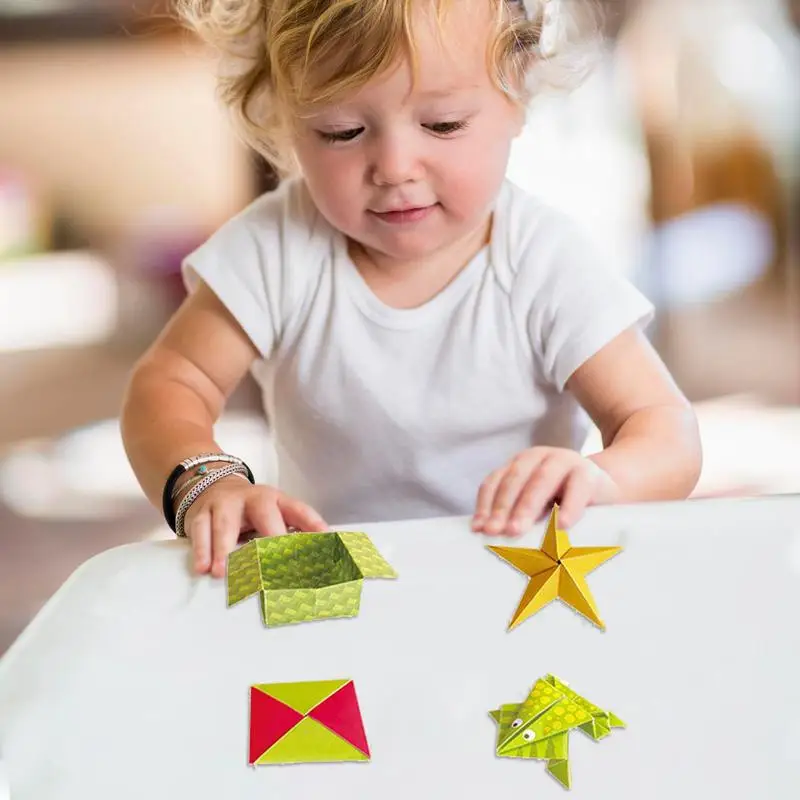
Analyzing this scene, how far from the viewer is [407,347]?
0.91 metres

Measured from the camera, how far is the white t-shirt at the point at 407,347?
35.2 inches

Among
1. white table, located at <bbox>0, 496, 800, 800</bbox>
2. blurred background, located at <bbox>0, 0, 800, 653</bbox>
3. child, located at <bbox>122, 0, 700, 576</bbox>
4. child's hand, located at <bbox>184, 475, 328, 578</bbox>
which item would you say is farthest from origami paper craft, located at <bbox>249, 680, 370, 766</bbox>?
blurred background, located at <bbox>0, 0, 800, 653</bbox>

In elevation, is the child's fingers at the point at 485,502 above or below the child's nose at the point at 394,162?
below

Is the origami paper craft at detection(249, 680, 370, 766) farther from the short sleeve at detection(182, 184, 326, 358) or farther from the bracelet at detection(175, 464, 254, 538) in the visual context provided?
the short sleeve at detection(182, 184, 326, 358)

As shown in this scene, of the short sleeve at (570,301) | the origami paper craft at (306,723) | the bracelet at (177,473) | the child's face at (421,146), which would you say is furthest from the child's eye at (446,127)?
the origami paper craft at (306,723)

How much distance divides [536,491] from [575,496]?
0.07 feet

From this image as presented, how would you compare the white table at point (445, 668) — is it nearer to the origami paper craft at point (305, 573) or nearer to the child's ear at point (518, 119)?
the origami paper craft at point (305, 573)

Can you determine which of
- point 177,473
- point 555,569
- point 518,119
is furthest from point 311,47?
point 555,569

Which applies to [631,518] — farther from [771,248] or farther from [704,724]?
[771,248]

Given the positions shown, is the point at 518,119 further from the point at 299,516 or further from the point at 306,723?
the point at 306,723

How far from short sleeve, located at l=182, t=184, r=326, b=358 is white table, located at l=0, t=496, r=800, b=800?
1.11 ft

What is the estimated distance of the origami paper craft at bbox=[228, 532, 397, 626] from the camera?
0.53 m

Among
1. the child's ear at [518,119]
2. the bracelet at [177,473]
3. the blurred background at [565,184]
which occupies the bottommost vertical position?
the bracelet at [177,473]

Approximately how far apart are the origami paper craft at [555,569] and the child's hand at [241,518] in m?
0.12
